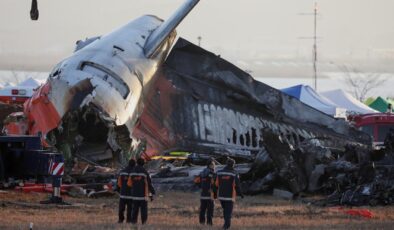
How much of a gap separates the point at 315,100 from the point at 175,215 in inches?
1574

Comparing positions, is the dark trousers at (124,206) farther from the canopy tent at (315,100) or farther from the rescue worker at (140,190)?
the canopy tent at (315,100)

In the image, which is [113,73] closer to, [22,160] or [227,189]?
[22,160]

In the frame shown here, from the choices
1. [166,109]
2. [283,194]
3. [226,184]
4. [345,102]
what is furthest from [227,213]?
[345,102]

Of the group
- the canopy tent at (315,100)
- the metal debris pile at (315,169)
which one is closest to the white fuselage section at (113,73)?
the metal debris pile at (315,169)

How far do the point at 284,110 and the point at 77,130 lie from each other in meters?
12.9

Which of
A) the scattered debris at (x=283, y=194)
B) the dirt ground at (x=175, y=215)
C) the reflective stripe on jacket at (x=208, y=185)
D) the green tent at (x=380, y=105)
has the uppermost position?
the green tent at (x=380, y=105)

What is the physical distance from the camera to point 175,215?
75.8 feet

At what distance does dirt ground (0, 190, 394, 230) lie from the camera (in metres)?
20.2

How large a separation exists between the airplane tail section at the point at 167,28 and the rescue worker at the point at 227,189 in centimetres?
1982

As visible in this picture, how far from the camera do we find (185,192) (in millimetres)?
31125

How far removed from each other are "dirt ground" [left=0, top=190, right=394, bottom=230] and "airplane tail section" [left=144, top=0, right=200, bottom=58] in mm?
12328

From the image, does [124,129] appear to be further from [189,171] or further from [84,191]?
[84,191]

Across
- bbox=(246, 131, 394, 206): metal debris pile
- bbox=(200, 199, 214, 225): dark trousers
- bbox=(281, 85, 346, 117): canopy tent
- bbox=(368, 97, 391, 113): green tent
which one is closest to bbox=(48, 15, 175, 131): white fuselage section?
bbox=(246, 131, 394, 206): metal debris pile

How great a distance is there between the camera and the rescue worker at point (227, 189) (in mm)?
19672
